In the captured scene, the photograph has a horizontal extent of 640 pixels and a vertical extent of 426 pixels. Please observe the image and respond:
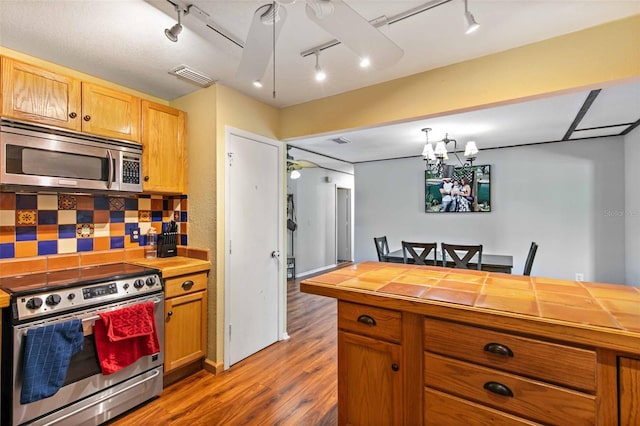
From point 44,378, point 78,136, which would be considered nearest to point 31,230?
point 78,136

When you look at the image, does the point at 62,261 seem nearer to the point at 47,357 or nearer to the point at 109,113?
the point at 47,357

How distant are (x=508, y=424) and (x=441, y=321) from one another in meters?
0.46

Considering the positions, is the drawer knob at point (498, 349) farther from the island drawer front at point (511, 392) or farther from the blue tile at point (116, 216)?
the blue tile at point (116, 216)

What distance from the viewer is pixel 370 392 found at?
1577mm

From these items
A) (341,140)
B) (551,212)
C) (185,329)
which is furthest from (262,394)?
(551,212)

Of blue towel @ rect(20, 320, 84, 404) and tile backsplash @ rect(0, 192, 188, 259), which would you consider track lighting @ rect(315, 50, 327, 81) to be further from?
blue towel @ rect(20, 320, 84, 404)

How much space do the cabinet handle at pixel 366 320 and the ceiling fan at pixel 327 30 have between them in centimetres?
133

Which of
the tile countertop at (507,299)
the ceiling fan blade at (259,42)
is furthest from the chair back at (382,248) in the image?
the ceiling fan blade at (259,42)

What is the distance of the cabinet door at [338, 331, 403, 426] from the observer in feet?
4.93

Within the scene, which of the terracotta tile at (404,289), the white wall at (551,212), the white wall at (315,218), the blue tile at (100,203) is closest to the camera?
the terracotta tile at (404,289)

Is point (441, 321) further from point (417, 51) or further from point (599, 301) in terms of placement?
point (417, 51)

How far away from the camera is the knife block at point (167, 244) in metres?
2.70

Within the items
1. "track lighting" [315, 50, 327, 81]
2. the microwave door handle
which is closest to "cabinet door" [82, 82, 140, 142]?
the microwave door handle

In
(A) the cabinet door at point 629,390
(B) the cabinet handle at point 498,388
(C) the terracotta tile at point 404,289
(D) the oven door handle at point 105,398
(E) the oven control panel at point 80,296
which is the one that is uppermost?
(C) the terracotta tile at point 404,289
